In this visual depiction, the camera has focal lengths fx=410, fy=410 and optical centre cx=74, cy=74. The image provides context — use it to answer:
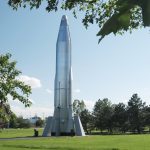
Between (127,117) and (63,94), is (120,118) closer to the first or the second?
(127,117)

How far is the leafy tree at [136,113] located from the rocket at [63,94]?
31203 millimetres

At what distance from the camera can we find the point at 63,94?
61.6 m

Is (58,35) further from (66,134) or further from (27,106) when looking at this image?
(27,106)

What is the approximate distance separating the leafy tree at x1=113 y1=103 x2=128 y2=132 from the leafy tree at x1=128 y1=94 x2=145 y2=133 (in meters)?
1.12

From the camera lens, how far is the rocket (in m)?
59.7

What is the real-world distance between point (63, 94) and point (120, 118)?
105 ft

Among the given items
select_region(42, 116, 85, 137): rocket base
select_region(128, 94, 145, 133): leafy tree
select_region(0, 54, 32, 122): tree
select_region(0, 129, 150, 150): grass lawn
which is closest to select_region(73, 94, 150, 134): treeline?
select_region(128, 94, 145, 133): leafy tree

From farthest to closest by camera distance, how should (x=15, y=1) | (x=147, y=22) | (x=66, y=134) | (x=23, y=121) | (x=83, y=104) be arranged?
(x=23, y=121), (x=83, y=104), (x=66, y=134), (x=15, y=1), (x=147, y=22)

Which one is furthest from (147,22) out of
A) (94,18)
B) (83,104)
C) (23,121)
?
(23,121)

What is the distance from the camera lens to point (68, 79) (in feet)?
201

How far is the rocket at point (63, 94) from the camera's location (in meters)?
59.7

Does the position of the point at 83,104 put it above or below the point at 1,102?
above

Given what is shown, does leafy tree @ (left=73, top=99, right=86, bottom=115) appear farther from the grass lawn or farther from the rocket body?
the grass lawn

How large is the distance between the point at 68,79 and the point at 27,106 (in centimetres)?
4175
